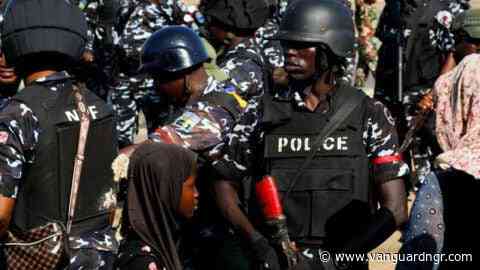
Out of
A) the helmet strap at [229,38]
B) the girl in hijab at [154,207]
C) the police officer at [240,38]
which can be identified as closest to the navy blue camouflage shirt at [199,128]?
the girl in hijab at [154,207]

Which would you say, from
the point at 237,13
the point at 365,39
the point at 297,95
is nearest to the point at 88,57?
the point at 237,13

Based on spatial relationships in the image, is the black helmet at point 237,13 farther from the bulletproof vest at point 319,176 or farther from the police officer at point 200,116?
the bulletproof vest at point 319,176

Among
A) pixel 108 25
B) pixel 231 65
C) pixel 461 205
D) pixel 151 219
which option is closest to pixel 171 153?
pixel 151 219

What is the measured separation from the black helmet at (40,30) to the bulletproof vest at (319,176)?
97 centimetres

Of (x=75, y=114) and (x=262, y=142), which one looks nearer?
(x=75, y=114)

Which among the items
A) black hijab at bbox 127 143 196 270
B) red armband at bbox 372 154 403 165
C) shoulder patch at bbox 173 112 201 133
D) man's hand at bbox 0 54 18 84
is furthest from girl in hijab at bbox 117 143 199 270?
man's hand at bbox 0 54 18 84

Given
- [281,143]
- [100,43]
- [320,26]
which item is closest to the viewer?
[281,143]

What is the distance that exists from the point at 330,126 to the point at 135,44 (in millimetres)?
5411

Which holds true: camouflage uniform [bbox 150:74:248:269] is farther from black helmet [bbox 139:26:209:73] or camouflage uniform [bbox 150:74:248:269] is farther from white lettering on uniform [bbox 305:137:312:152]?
white lettering on uniform [bbox 305:137:312:152]

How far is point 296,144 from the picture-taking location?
16.2 feet

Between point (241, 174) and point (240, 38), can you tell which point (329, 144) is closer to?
point (241, 174)

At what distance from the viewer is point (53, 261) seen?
4.75m

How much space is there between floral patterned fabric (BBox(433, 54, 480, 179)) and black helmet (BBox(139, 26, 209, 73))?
1.49 m

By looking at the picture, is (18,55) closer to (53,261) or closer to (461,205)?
(53,261)
